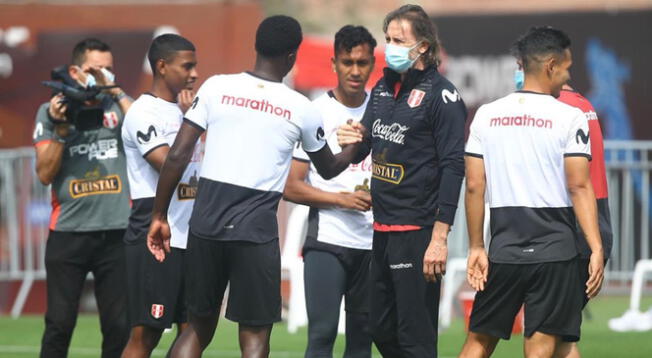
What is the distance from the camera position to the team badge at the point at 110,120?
890 cm

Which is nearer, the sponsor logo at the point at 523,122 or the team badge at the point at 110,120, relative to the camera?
the sponsor logo at the point at 523,122

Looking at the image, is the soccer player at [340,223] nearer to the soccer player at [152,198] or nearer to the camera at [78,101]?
the soccer player at [152,198]

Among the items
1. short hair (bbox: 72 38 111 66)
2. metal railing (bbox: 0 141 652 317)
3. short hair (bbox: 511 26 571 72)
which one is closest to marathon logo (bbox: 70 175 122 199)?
short hair (bbox: 72 38 111 66)

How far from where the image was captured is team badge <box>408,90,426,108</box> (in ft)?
23.9

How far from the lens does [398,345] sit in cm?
741

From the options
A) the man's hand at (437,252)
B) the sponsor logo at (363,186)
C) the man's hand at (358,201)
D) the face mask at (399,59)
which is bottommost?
the man's hand at (437,252)

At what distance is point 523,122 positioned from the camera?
692cm

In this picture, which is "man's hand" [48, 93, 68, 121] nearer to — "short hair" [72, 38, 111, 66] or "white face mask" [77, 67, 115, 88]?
"white face mask" [77, 67, 115, 88]

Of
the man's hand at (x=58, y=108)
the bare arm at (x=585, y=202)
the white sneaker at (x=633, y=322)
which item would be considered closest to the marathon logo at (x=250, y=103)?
the bare arm at (x=585, y=202)

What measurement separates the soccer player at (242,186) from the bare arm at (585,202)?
4.53ft

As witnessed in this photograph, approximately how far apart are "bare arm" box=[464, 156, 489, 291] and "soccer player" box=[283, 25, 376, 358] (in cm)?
110

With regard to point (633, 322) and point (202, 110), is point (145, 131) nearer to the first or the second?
point (202, 110)

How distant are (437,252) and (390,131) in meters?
0.79

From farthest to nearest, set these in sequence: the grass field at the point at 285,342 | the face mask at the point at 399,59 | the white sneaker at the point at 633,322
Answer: the white sneaker at the point at 633,322 → the grass field at the point at 285,342 → the face mask at the point at 399,59
